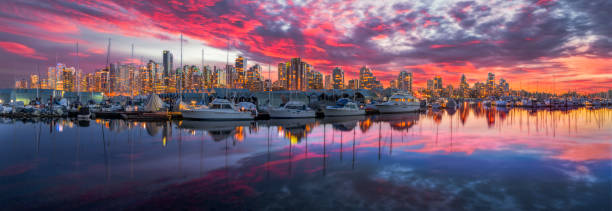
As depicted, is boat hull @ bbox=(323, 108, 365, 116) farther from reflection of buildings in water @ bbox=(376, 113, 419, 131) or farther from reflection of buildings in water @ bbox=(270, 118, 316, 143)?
reflection of buildings in water @ bbox=(270, 118, 316, 143)

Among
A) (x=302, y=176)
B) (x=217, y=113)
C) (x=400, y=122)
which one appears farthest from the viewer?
(x=400, y=122)

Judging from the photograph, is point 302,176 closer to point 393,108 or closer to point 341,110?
point 341,110

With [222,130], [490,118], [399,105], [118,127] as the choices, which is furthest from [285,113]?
[490,118]

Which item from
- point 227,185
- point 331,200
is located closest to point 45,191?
point 227,185

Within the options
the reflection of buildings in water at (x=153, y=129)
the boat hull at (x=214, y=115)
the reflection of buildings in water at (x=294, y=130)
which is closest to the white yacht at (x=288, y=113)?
the boat hull at (x=214, y=115)

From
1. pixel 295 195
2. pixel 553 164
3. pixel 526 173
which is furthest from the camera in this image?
pixel 553 164

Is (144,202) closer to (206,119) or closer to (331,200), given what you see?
(331,200)

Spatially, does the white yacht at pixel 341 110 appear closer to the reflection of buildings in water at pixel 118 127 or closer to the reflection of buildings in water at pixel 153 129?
the reflection of buildings in water at pixel 153 129

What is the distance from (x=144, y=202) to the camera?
906cm

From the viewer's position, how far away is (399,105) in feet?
233

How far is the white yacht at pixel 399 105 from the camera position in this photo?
69.3 metres

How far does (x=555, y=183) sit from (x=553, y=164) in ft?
15.2

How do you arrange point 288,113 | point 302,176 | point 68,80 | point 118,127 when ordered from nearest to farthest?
point 302,176 < point 118,127 < point 288,113 < point 68,80

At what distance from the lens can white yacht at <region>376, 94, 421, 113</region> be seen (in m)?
69.3
